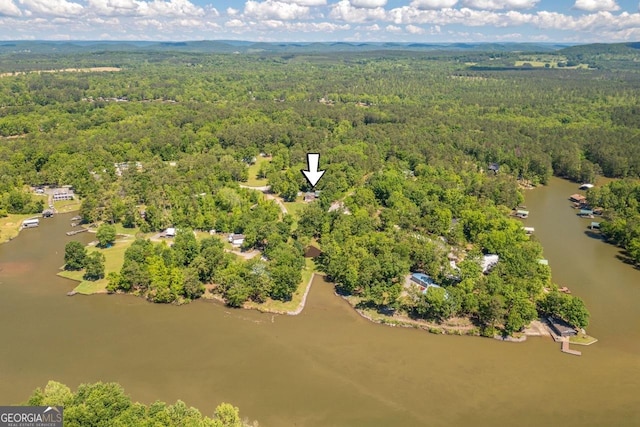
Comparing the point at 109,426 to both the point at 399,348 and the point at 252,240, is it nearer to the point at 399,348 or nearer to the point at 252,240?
the point at 399,348

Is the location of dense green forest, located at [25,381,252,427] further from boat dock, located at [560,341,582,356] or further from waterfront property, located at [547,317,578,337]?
waterfront property, located at [547,317,578,337]

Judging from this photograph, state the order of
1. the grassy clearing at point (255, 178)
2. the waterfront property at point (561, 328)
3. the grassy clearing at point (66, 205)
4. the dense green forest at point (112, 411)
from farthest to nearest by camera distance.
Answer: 1. the grassy clearing at point (255, 178)
2. the grassy clearing at point (66, 205)
3. the waterfront property at point (561, 328)
4. the dense green forest at point (112, 411)

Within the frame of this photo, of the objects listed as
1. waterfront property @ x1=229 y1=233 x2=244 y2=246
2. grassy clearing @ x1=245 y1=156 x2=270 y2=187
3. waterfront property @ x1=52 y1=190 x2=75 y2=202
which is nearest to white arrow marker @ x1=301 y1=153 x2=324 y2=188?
grassy clearing @ x1=245 y1=156 x2=270 y2=187

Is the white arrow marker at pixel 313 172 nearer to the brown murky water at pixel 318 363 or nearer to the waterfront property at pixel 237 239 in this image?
the waterfront property at pixel 237 239

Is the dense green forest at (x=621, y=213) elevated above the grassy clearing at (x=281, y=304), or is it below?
above

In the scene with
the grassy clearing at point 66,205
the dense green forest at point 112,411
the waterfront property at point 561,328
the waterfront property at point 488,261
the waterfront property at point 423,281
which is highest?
the dense green forest at point 112,411

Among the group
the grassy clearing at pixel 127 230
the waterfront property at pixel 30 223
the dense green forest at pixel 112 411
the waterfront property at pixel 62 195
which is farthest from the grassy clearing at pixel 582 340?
the waterfront property at pixel 62 195
